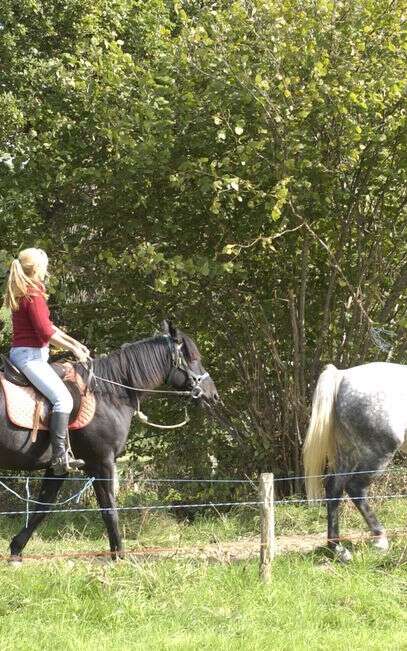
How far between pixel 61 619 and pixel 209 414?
222 inches

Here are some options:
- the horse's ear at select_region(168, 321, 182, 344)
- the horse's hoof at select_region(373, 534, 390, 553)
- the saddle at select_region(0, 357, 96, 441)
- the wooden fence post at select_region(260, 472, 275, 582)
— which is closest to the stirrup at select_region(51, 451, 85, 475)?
the saddle at select_region(0, 357, 96, 441)

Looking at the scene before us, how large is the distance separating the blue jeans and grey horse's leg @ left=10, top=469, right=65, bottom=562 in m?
0.87

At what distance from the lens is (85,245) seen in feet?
32.7

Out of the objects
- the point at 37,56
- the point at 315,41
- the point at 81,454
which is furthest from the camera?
the point at 37,56

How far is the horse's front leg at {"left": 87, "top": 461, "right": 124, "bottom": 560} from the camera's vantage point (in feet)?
23.1

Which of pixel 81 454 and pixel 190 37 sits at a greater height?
pixel 190 37

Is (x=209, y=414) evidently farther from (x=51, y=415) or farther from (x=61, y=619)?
(x=61, y=619)

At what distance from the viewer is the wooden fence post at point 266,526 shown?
6094 mm

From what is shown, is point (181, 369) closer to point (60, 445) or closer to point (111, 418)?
point (111, 418)

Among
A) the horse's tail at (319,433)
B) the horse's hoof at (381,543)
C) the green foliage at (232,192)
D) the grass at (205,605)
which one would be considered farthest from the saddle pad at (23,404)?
the horse's hoof at (381,543)

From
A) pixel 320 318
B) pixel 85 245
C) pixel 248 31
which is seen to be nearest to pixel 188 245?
pixel 85 245

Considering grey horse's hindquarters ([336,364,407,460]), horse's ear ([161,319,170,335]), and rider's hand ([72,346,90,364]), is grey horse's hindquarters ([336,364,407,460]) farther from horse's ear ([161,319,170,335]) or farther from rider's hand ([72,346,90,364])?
rider's hand ([72,346,90,364])

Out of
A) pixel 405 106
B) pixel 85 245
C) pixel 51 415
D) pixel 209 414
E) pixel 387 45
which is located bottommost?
pixel 209 414

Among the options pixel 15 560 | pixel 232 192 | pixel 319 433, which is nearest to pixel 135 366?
pixel 319 433
